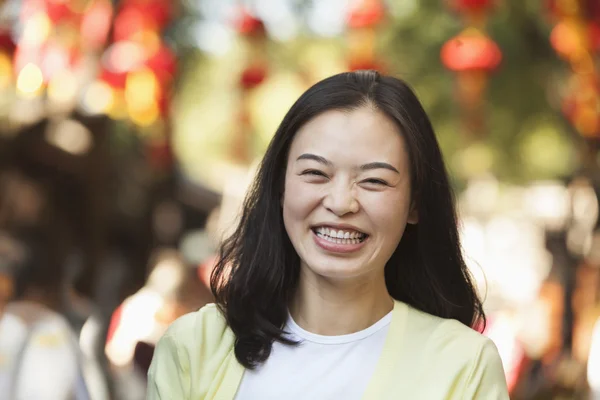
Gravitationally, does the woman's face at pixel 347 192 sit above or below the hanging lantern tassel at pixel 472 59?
below

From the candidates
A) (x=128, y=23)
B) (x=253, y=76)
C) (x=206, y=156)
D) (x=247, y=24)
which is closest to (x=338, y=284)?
(x=128, y=23)

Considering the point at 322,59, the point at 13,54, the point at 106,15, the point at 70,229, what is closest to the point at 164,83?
the point at 106,15

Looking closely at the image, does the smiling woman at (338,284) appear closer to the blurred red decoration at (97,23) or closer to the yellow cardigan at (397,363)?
the yellow cardigan at (397,363)

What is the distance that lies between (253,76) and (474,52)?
207 centimetres

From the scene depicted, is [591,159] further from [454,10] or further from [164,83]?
[164,83]

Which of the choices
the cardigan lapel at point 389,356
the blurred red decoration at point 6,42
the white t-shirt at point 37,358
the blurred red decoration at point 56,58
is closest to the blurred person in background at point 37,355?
the white t-shirt at point 37,358

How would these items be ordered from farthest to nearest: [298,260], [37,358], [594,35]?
[594,35]
[37,358]
[298,260]

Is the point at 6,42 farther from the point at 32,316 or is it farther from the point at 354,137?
the point at 354,137

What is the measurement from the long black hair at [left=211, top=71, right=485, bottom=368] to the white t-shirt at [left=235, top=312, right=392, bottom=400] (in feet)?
0.10

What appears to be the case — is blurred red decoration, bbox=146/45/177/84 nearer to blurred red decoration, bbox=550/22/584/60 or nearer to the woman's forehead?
blurred red decoration, bbox=550/22/584/60

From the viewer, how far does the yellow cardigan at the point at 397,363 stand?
203 cm

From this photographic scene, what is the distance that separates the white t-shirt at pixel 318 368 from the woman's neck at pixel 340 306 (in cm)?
2

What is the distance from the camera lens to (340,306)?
2.17 m

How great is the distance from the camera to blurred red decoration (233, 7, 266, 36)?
7.68 m
